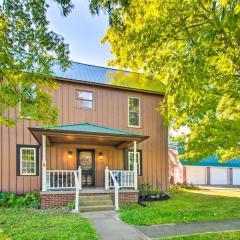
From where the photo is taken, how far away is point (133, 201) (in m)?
12.0

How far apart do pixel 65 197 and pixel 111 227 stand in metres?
3.90

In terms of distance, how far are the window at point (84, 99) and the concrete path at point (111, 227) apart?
6.35 meters

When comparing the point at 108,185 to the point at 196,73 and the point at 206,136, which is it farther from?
the point at 196,73

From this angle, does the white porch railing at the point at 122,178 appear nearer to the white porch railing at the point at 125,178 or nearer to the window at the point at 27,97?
the white porch railing at the point at 125,178

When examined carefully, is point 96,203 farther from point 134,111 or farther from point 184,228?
point 134,111

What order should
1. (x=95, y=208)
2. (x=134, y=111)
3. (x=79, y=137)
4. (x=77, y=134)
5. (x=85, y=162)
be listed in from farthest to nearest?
1. (x=134, y=111)
2. (x=85, y=162)
3. (x=79, y=137)
4. (x=77, y=134)
5. (x=95, y=208)

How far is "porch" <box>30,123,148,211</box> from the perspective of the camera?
1112 cm

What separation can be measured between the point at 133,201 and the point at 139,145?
3.92 m

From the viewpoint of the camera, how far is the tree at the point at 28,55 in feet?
19.0

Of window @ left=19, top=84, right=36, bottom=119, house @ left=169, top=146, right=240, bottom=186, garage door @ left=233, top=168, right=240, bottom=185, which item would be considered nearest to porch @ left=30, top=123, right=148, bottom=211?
window @ left=19, top=84, right=36, bottom=119

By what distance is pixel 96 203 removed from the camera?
1095 cm

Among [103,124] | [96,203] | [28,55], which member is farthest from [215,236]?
[103,124]

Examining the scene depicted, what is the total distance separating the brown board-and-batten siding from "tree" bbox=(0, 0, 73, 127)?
583 centimetres

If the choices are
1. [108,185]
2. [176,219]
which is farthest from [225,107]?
[108,185]
